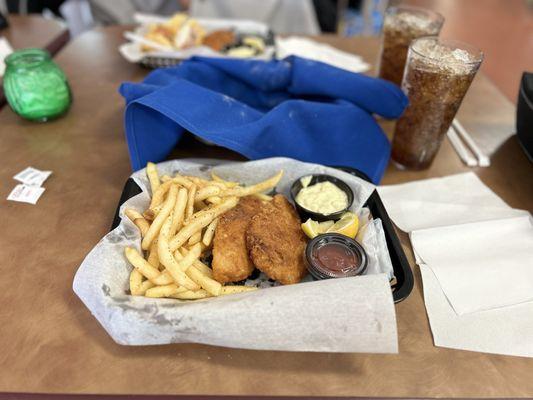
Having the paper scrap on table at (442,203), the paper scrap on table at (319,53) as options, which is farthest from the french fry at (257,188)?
the paper scrap on table at (319,53)

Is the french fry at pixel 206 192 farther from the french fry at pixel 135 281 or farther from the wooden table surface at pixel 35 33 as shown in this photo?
the wooden table surface at pixel 35 33

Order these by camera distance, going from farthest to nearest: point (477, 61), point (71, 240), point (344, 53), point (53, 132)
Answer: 1. point (344, 53)
2. point (53, 132)
3. point (477, 61)
4. point (71, 240)

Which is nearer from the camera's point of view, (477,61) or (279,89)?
(477,61)

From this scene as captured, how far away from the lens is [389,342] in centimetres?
91

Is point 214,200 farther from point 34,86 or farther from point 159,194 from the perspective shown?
point 34,86

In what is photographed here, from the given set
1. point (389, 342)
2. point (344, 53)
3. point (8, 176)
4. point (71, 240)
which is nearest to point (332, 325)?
point (389, 342)

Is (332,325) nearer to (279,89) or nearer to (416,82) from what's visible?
(416,82)

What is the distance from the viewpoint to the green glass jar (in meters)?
1.69

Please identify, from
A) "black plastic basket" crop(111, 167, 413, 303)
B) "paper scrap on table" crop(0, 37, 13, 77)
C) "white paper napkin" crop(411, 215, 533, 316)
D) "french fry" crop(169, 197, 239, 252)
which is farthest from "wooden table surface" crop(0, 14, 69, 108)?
"white paper napkin" crop(411, 215, 533, 316)

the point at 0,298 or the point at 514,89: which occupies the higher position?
the point at 0,298

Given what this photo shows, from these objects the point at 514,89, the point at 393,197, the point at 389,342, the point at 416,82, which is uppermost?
the point at 416,82

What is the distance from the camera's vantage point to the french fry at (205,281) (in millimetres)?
1053

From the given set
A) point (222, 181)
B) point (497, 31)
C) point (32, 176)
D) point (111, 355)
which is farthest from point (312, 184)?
point (497, 31)

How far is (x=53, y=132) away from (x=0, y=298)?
3.12 ft
